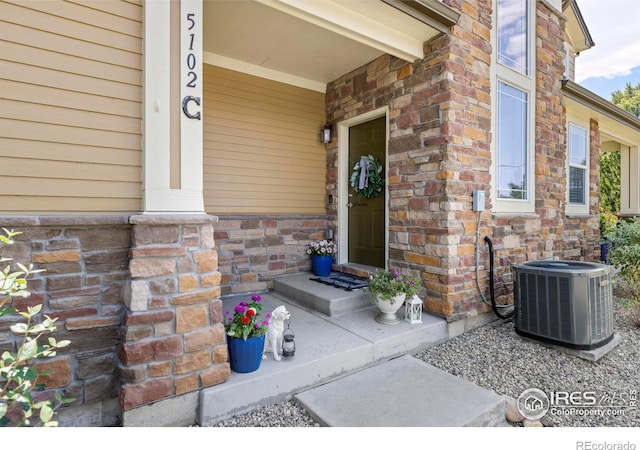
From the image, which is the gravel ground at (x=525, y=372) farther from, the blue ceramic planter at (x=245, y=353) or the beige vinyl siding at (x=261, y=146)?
the beige vinyl siding at (x=261, y=146)

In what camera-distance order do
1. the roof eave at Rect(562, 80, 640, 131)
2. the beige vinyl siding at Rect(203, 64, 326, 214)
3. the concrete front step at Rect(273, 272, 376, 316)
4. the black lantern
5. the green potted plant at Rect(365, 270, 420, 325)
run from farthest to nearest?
the roof eave at Rect(562, 80, 640, 131)
the beige vinyl siding at Rect(203, 64, 326, 214)
the concrete front step at Rect(273, 272, 376, 316)
the green potted plant at Rect(365, 270, 420, 325)
the black lantern

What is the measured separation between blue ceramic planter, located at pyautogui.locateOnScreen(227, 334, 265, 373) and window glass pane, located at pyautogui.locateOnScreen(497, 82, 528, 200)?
303 cm

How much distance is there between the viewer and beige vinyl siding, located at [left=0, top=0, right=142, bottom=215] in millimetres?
1702

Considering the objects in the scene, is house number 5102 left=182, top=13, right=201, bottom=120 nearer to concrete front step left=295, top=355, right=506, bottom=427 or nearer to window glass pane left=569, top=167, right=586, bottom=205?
concrete front step left=295, top=355, right=506, bottom=427

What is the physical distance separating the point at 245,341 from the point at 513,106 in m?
3.83

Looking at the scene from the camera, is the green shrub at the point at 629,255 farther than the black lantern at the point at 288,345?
Yes

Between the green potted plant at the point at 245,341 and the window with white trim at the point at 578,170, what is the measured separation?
18.9 ft

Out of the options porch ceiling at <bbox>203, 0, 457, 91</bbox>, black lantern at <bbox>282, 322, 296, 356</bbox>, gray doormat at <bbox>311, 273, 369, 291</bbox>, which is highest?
porch ceiling at <bbox>203, 0, 457, 91</bbox>

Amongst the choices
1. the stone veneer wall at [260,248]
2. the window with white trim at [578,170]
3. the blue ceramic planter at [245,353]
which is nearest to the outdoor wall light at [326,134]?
the stone veneer wall at [260,248]

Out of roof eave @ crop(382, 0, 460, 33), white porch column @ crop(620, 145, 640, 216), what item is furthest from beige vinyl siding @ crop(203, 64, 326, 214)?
white porch column @ crop(620, 145, 640, 216)

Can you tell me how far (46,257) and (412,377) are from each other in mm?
2344

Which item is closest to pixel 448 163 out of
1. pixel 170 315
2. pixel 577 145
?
pixel 170 315

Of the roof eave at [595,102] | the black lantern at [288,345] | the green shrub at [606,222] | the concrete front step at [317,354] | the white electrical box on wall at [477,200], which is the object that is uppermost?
the roof eave at [595,102]

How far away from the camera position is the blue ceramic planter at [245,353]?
212cm
